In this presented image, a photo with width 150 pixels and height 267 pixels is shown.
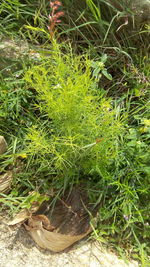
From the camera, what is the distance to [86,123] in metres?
1.33

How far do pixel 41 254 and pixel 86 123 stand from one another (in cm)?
60

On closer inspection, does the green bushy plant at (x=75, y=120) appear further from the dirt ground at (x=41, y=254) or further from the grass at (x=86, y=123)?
the dirt ground at (x=41, y=254)

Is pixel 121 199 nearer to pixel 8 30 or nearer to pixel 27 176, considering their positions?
pixel 27 176

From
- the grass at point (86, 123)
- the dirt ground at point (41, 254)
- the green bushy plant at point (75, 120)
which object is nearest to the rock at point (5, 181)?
the grass at point (86, 123)

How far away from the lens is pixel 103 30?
178 cm

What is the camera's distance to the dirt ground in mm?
1356

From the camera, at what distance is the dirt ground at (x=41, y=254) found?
1356 millimetres

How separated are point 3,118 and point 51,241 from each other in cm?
66

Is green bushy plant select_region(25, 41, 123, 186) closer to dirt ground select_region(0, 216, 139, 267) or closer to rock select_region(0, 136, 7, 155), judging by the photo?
rock select_region(0, 136, 7, 155)

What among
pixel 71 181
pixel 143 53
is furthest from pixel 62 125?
pixel 143 53

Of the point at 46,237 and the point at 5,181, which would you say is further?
the point at 5,181

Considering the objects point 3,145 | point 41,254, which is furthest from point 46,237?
point 3,145

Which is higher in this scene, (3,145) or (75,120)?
(75,120)

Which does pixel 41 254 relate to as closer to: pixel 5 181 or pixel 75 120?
pixel 5 181
